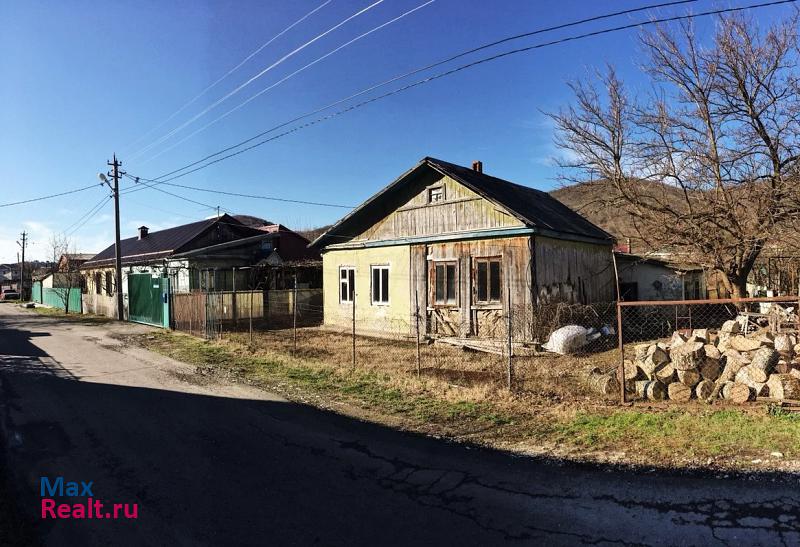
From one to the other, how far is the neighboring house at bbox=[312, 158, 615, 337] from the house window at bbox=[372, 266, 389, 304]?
36 millimetres

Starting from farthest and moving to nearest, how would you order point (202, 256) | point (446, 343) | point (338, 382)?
point (202, 256) → point (446, 343) → point (338, 382)

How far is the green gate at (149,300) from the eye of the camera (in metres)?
19.9

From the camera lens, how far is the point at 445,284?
1482 cm

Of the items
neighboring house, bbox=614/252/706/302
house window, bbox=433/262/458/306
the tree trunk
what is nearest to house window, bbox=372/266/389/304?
house window, bbox=433/262/458/306

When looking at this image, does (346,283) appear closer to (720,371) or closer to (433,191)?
(433,191)

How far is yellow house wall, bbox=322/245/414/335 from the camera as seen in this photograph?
15922 mm

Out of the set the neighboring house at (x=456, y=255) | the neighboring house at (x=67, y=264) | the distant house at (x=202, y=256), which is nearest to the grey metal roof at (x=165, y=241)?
the distant house at (x=202, y=256)

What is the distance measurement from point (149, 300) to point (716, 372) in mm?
21740

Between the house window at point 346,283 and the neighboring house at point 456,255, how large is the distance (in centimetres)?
4

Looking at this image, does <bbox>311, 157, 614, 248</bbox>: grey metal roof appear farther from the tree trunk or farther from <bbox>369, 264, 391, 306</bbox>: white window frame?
the tree trunk

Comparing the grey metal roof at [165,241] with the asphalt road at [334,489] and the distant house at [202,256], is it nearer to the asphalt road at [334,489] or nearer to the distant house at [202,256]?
the distant house at [202,256]

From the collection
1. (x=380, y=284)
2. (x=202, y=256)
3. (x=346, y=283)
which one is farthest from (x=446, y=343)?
(x=202, y=256)

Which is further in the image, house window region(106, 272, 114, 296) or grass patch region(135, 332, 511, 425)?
house window region(106, 272, 114, 296)

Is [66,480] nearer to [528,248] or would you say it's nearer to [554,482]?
[554,482]
